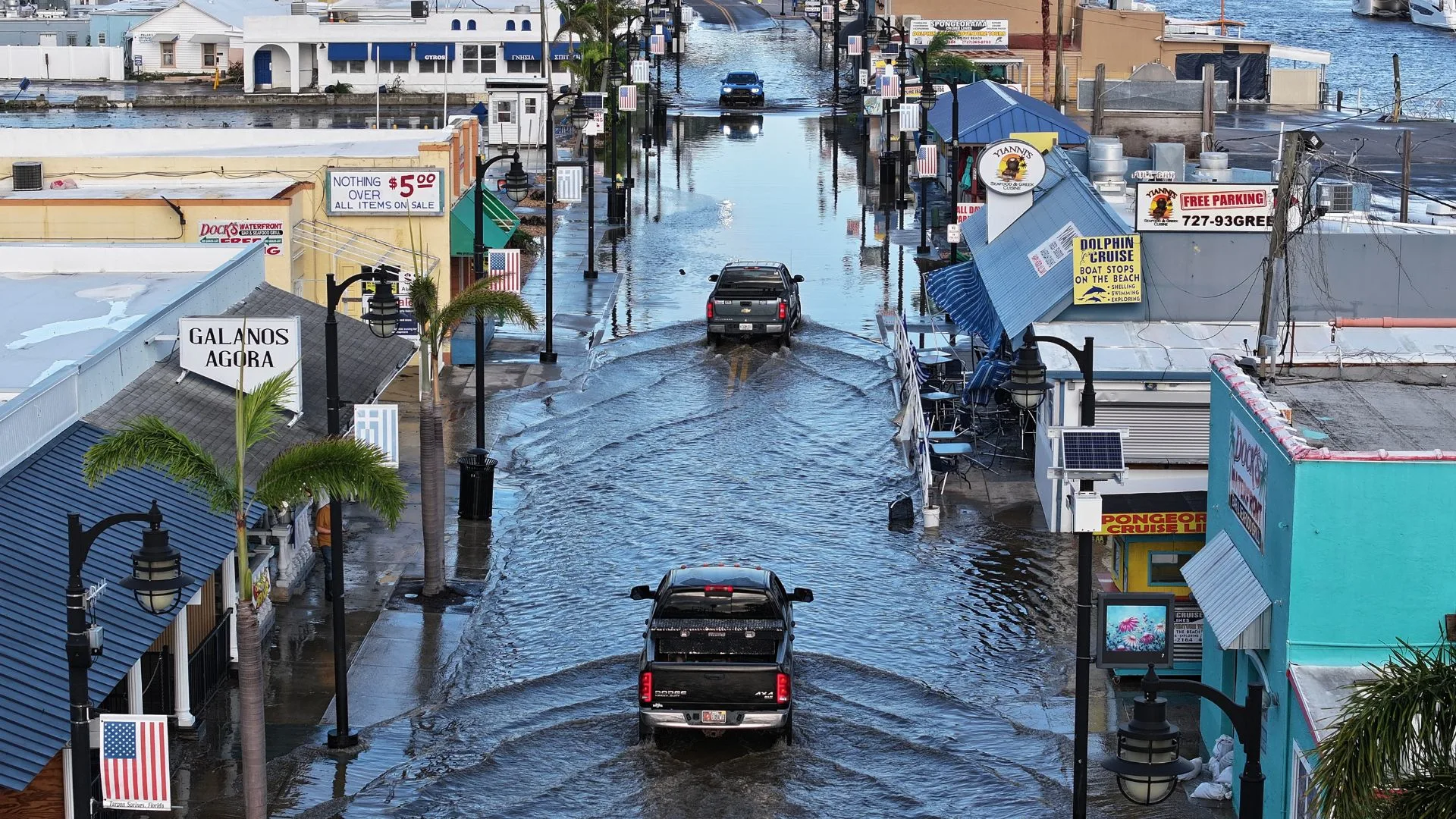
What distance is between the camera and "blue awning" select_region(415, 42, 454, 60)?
321ft

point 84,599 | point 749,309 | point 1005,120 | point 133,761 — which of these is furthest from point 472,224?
point 84,599

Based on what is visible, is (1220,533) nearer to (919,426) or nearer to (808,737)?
(808,737)

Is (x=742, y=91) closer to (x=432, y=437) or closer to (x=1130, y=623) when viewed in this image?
(x=432, y=437)

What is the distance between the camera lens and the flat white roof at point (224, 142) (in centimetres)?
4628

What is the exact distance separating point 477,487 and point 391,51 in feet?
229

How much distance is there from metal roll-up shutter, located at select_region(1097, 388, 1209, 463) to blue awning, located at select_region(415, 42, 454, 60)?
72.0 metres

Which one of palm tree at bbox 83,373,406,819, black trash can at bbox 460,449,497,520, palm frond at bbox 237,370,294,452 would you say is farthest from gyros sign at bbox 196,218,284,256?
palm frond at bbox 237,370,294,452

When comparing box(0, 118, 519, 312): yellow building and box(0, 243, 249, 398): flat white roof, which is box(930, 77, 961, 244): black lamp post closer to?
box(0, 118, 519, 312): yellow building

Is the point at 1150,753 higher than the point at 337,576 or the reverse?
higher

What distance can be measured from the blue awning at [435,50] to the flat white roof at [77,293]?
6513 cm

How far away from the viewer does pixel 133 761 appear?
18422 millimetres

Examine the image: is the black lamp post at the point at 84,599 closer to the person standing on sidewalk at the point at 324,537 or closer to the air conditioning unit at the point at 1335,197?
the person standing on sidewalk at the point at 324,537

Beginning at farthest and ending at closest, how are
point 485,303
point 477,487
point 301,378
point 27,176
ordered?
point 27,176 < point 477,487 < point 485,303 < point 301,378

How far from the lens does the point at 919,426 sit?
36.7m
